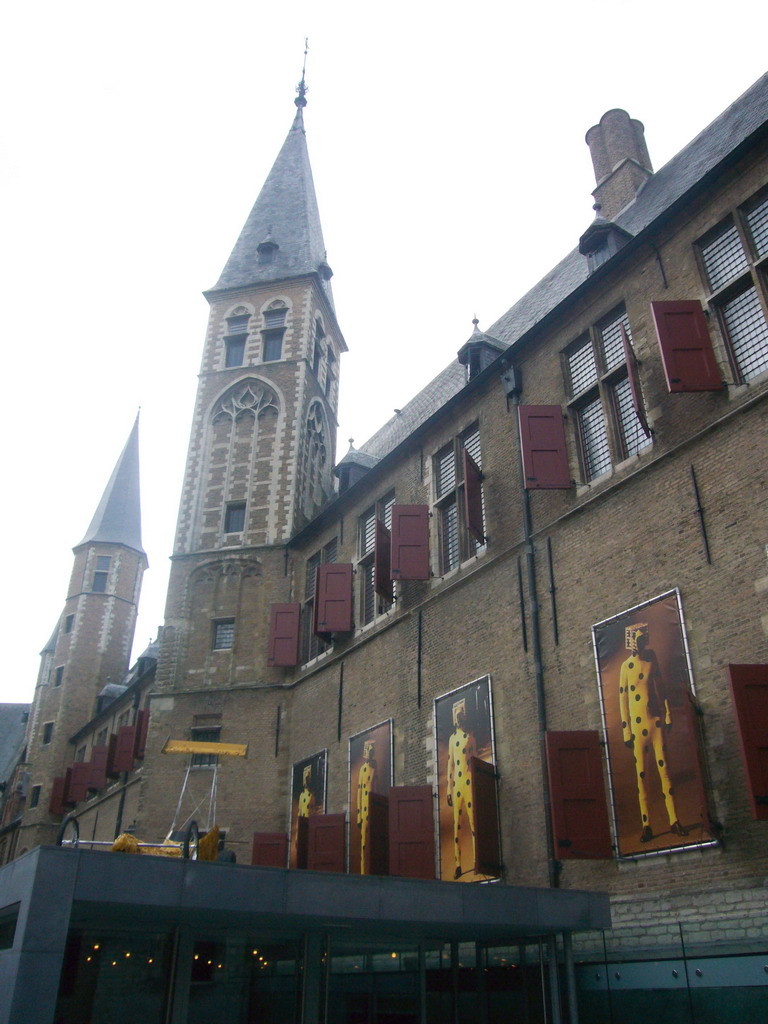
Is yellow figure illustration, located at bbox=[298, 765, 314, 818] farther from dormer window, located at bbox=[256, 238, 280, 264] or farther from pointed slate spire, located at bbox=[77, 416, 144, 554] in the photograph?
pointed slate spire, located at bbox=[77, 416, 144, 554]

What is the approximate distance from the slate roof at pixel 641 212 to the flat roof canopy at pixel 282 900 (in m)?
9.39

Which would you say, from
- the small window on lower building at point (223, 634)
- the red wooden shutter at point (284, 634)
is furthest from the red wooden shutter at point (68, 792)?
the red wooden shutter at point (284, 634)

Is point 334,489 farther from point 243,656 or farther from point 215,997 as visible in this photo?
point 215,997

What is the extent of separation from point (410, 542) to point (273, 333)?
40.1 ft

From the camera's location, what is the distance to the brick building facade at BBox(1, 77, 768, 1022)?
9.24 meters

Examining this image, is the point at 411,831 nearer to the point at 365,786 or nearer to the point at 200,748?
the point at 365,786

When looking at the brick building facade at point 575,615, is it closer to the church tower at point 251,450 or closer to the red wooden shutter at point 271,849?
the church tower at point 251,450

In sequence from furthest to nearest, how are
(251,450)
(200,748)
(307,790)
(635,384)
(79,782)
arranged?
(79,782) → (251,450) → (307,790) → (200,748) → (635,384)

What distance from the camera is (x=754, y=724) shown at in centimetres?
809

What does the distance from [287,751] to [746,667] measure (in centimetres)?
1188

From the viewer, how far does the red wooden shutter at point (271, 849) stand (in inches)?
635

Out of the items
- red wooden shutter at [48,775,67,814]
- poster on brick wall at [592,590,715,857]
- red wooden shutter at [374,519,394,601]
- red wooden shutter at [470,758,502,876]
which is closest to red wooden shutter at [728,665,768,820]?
poster on brick wall at [592,590,715,857]

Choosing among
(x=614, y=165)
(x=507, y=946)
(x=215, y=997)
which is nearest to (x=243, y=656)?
(x=507, y=946)

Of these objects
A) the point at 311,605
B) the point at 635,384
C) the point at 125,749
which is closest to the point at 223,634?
the point at 311,605
